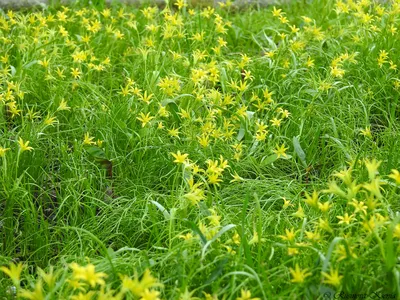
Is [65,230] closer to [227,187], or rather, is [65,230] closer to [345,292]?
[227,187]

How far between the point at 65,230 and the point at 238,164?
784 millimetres

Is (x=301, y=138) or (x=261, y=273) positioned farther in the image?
(x=301, y=138)

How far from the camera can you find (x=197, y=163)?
9.80 ft

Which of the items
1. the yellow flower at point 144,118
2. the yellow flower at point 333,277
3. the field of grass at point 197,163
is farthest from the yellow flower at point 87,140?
the yellow flower at point 333,277

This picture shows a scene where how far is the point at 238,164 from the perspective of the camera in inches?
116

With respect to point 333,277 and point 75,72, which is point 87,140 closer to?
point 75,72

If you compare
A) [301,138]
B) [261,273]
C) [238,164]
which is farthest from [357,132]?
[261,273]

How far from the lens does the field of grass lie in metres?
2.03

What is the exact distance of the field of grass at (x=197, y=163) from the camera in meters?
2.03

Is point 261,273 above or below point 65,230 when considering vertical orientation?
above

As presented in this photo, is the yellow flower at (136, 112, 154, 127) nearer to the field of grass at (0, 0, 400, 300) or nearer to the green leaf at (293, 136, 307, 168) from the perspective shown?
the field of grass at (0, 0, 400, 300)

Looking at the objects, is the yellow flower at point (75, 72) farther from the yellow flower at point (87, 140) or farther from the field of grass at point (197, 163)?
the yellow flower at point (87, 140)

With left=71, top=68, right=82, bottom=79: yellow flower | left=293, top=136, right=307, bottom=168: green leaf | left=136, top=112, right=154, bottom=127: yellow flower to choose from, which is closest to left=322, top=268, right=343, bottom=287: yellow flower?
left=293, top=136, right=307, bottom=168: green leaf

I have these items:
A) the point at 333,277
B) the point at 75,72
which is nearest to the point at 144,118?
the point at 75,72
